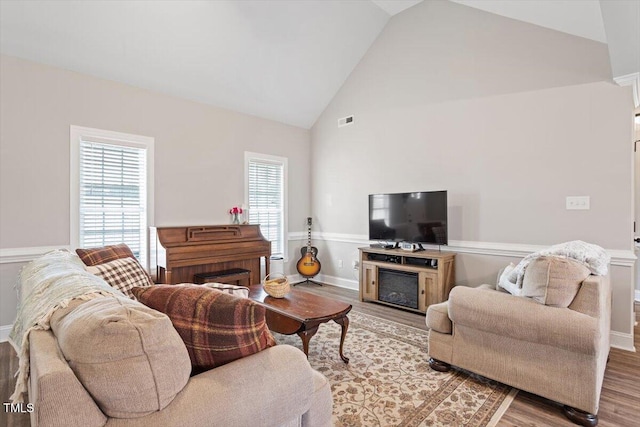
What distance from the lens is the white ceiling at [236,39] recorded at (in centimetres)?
290

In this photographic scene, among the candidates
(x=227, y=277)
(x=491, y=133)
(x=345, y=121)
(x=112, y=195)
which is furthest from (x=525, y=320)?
(x=112, y=195)

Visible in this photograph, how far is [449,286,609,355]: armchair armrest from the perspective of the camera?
6.05 ft

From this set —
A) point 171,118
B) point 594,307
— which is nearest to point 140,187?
point 171,118

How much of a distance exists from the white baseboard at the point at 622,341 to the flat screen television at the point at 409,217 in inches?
66.5

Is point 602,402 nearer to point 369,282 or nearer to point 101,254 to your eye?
point 369,282

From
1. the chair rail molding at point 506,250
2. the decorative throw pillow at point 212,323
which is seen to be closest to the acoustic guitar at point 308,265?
the chair rail molding at point 506,250

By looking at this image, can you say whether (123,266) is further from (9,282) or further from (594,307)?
(594,307)

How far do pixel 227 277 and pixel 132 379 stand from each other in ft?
10.7

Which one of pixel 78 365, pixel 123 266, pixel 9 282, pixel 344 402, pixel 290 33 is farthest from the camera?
pixel 290 33

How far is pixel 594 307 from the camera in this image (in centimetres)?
190

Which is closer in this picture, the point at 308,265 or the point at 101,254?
the point at 101,254

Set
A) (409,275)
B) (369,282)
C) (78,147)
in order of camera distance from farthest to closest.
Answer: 1. (369,282)
2. (409,275)
3. (78,147)

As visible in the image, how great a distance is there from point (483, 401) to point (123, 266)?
282 cm

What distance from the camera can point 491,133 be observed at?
3.66 metres
